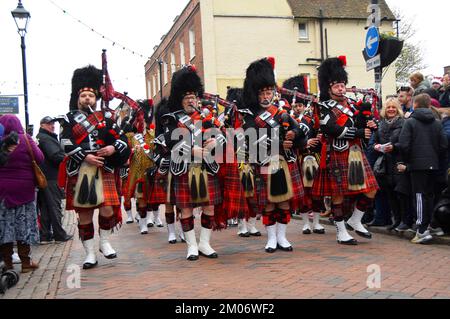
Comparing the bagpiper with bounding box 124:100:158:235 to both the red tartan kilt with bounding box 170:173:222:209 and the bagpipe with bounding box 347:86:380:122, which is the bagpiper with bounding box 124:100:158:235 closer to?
the red tartan kilt with bounding box 170:173:222:209

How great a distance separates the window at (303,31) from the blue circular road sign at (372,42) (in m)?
16.6

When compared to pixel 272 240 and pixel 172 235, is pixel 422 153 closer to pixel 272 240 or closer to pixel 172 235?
pixel 272 240

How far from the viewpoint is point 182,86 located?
6.61 meters

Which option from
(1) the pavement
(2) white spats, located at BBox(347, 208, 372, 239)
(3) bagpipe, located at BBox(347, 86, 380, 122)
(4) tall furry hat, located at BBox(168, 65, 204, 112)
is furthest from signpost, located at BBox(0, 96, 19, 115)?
(2) white spats, located at BBox(347, 208, 372, 239)

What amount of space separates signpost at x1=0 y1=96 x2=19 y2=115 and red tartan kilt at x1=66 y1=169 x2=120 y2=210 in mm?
7897

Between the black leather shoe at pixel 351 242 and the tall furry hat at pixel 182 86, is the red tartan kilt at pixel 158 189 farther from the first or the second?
the black leather shoe at pixel 351 242

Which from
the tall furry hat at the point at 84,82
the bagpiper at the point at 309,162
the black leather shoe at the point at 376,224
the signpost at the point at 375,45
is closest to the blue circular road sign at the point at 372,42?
the signpost at the point at 375,45

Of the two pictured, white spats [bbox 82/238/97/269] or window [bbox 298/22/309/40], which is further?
window [bbox 298/22/309/40]

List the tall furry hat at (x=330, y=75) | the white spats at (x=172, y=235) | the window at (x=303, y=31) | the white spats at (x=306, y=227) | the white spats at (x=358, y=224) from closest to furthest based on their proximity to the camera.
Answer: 1. the tall furry hat at (x=330, y=75)
2. the white spats at (x=358, y=224)
3. the white spats at (x=172, y=235)
4. the white spats at (x=306, y=227)
5. the window at (x=303, y=31)

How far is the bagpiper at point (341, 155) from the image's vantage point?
266 inches

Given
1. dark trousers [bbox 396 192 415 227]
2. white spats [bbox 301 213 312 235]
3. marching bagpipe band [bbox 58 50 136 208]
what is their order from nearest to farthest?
marching bagpipe band [bbox 58 50 136 208]
dark trousers [bbox 396 192 415 227]
white spats [bbox 301 213 312 235]

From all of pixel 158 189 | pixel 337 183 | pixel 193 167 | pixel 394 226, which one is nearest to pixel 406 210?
pixel 394 226

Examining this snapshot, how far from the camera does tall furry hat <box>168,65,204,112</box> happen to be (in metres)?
6.61

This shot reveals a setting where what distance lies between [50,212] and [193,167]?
140 inches
